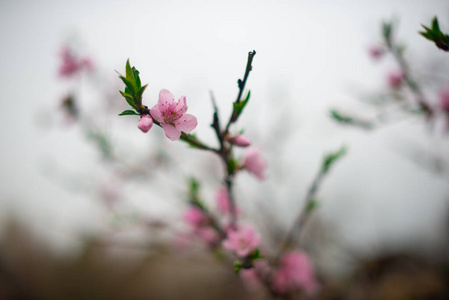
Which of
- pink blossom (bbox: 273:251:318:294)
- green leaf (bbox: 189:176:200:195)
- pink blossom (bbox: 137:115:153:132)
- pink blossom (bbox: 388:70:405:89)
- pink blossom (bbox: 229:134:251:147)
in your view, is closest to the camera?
pink blossom (bbox: 137:115:153:132)

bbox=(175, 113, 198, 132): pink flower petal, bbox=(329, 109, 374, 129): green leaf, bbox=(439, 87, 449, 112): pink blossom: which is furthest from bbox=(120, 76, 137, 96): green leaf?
bbox=(439, 87, 449, 112): pink blossom

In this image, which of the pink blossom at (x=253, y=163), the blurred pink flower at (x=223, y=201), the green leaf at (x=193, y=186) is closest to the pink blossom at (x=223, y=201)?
the blurred pink flower at (x=223, y=201)

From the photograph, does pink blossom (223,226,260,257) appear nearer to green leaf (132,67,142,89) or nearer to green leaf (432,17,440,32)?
green leaf (132,67,142,89)

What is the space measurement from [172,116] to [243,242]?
1.38 feet

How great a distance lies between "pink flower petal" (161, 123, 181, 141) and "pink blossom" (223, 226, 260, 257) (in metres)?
0.36

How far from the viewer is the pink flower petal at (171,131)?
0.50 m

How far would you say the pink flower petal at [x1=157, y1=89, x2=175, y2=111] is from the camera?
0.51 metres

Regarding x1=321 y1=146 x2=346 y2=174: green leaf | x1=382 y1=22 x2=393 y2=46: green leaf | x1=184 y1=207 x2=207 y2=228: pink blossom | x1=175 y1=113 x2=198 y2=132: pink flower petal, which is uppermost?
x1=382 y1=22 x2=393 y2=46: green leaf

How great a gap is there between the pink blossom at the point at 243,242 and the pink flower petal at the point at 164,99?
0.42 m

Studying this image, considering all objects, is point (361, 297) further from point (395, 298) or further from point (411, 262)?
point (411, 262)

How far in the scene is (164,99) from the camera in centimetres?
52

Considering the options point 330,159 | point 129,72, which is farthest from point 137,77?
point 330,159

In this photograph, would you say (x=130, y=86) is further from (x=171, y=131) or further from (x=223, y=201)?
(x=223, y=201)

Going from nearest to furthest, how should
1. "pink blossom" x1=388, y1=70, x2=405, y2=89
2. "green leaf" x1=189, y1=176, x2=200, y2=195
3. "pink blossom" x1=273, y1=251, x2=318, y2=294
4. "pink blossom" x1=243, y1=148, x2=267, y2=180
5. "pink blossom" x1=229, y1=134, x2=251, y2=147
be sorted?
1. "pink blossom" x1=229, y1=134, x2=251, y2=147
2. "pink blossom" x1=243, y1=148, x2=267, y2=180
3. "green leaf" x1=189, y1=176, x2=200, y2=195
4. "pink blossom" x1=273, y1=251, x2=318, y2=294
5. "pink blossom" x1=388, y1=70, x2=405, y2=89
